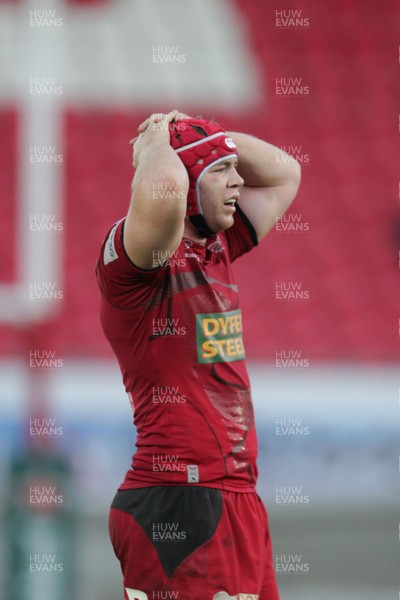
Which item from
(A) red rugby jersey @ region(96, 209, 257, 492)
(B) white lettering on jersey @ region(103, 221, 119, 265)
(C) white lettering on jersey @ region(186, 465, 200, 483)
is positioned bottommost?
(C) white lettering on jersey @ region(186, 465, 200, 483)

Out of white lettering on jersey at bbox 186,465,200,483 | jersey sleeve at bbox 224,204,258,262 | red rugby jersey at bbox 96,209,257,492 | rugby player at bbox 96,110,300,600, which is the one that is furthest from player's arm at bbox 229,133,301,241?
white lettering on jersey at bbox 186,465,200,483

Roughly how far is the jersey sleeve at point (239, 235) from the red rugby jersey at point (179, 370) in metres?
0.39

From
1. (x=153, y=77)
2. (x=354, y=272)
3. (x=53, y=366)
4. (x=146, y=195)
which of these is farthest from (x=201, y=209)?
(x=153, y=77)

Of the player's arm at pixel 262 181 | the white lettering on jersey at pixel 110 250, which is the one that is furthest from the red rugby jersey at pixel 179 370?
the player's arm at pixel 262 181

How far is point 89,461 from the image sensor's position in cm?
632

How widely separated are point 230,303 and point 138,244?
47cm

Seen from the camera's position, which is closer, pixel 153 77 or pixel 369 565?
pixel 369 565

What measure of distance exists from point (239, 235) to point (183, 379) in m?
0.75

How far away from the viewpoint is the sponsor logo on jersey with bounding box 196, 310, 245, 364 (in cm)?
303

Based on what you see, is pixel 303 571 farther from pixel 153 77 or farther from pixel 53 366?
pixel 153 77

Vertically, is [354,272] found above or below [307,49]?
below

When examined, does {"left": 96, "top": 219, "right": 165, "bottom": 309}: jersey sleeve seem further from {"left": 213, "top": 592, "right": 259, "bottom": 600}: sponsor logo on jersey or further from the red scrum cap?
{"left": 213, "top": 592, "right": 259, "bottom": 600}: sponsor logo on jersey

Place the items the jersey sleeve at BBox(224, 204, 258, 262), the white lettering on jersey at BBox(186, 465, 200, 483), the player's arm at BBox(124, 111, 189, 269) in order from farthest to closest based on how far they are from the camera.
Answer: the jersey sleeve at BBox(224, 204, 258, 262) → the white lettering on jersey at BBox(186, 465, 200, 483) → the player's arm at BBox(124, 111, 189, 269)

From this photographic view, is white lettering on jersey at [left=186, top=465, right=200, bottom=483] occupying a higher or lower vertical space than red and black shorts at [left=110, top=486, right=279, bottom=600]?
higher
